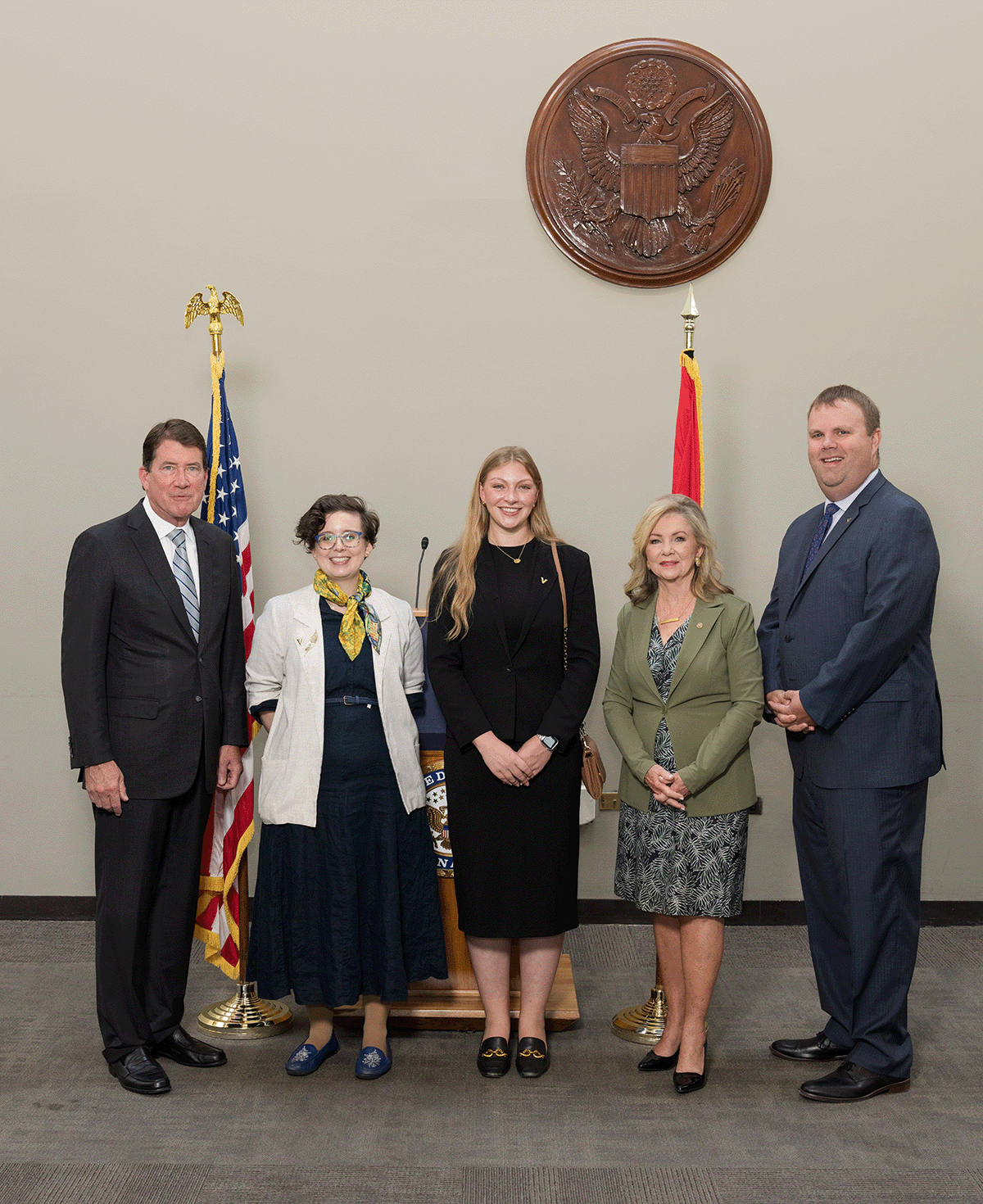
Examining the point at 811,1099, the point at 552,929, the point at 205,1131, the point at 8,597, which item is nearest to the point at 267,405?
the point at 8,597

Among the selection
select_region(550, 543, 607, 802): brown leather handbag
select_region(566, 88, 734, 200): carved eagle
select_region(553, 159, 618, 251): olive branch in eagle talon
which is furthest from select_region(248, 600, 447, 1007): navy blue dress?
select_region(566, 88, 734, 200): carved eagle

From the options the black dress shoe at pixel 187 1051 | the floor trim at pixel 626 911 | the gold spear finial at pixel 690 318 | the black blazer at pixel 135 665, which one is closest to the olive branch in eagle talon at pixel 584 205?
the gold spear finial at pixel 690 318

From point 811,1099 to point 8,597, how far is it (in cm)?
329

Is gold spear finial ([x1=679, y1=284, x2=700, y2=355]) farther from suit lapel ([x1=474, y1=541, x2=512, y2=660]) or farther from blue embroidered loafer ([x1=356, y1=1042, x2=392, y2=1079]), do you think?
blue embroidered loafer ([x1=356, y1=1042, x2=392, y2=1079])

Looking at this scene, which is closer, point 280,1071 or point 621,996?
point 280,1071

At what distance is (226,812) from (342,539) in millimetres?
1001

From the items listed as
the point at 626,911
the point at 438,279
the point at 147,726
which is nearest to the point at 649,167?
the point at 438,279

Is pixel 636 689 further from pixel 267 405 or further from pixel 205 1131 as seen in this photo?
pixel 267 405

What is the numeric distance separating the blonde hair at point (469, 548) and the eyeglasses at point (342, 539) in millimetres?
250

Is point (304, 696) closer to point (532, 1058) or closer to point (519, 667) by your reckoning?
point (519, 667)

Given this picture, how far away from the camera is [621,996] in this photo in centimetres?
350

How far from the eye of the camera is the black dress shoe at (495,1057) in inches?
114

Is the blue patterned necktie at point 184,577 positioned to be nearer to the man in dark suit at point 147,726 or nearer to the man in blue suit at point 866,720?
the man in dark suit at point 147,726

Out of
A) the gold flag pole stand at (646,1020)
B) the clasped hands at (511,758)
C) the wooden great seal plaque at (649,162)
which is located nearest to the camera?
the clasped hands at (511,758)
